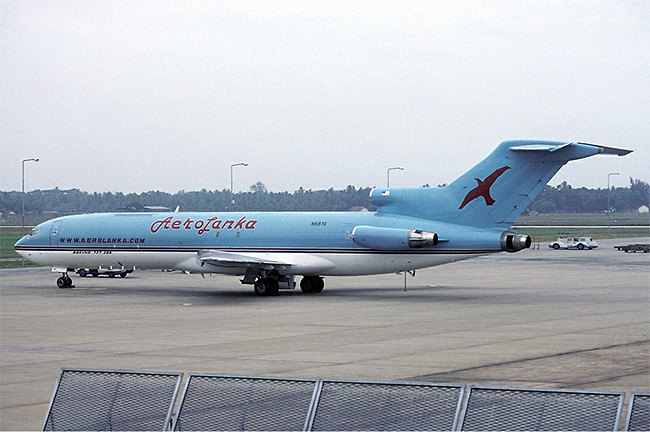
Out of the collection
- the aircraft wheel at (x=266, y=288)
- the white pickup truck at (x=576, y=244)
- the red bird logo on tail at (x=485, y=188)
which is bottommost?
the white pickup truck at (x=576, y=244)

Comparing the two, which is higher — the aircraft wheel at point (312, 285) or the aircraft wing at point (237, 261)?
the aircraft wing at point (237, 261)

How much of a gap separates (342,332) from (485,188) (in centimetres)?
1251

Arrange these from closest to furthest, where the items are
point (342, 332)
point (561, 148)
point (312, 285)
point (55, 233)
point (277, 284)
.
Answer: point (342, 332) → point (561, 148) → point (277, 284) → point (312, 285) → point (55, 233)

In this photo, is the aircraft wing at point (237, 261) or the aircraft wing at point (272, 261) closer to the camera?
the aircraft wing at point (237, 261)

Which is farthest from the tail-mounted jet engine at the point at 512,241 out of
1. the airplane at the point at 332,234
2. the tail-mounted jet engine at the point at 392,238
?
the tail-mounted jet engine at the point at 392,238

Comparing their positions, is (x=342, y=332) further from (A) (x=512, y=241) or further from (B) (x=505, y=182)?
(B) (x=505, y=182)

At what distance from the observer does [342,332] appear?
27.8 meters

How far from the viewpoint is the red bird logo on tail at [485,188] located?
124 ft

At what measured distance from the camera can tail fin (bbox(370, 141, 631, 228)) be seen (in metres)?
36.9

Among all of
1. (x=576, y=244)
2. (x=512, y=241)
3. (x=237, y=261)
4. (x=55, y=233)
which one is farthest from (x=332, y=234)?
(x=576, y=244)

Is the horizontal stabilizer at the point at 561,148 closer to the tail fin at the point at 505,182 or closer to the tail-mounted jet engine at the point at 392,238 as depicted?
the tail fin at the point at 505,182

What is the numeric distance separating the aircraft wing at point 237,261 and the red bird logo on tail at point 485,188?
27.7 feet

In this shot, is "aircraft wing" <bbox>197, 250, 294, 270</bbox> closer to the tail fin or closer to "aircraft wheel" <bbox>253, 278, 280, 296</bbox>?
"aircraft wheel" <bbox>253, 278, 280, 296</bbox>

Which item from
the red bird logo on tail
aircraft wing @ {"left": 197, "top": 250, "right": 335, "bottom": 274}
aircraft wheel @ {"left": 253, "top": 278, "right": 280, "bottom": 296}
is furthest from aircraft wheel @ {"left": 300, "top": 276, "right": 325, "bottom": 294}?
the red bird logo on tail
